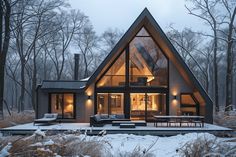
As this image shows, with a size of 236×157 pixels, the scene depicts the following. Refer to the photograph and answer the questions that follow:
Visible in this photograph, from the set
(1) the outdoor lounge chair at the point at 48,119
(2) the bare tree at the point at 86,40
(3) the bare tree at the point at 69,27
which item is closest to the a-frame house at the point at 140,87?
(1) the outdoor lounge chair at the point at 48,119

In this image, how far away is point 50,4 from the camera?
2844 cm

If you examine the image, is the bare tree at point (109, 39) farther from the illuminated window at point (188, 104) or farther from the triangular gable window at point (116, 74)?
the illuminated window at point (188, 104)

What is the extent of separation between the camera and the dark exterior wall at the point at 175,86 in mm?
19719

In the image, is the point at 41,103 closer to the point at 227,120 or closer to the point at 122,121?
the point at 122,121

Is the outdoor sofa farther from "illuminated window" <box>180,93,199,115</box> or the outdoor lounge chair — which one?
"illuminated window" <box>180,93,199,115</box>

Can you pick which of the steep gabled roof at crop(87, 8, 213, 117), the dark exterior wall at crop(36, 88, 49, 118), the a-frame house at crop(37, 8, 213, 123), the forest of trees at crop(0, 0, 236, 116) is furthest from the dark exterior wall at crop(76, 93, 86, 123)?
the forest of trees at crop(0, 0, 236, 116)

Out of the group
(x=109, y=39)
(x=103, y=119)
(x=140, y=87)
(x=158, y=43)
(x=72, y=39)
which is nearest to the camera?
(x=103, y=119)

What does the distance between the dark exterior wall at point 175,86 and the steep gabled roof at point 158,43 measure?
1.11 feet

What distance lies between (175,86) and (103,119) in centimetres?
504

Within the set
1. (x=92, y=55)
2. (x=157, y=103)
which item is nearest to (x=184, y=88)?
(x=157, y=103)

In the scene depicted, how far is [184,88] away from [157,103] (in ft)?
6.02

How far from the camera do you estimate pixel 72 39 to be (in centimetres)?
4100

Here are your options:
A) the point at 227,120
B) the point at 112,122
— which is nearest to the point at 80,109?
the point at 112,122

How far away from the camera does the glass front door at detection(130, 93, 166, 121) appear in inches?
773
